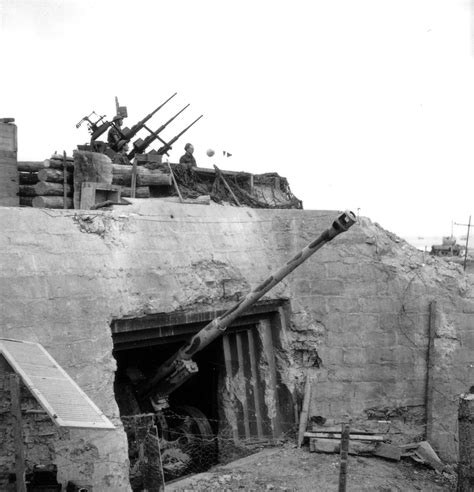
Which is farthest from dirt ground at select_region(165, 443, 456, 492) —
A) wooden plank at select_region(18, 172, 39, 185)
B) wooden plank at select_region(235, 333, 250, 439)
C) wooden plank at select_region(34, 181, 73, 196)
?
wooden plank at select_region(18, 172, 39, 185)

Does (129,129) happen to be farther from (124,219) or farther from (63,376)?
(63,376)

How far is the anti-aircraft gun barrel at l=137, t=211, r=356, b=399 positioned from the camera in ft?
19.9

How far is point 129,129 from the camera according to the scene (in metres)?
13.3

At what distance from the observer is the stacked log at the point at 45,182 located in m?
8.26

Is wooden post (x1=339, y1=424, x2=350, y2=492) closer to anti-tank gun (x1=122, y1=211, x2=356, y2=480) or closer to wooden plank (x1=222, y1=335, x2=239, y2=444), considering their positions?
anti-tank gun (x1=122, y1=211, x2=356, y2=480)

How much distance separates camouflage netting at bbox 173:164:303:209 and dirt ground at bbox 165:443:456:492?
5.65 m

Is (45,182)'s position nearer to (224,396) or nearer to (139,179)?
(139,179)

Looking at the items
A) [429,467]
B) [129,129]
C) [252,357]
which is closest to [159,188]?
[129,129]

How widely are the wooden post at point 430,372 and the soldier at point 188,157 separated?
6.48 m

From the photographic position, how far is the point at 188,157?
40.9 feet

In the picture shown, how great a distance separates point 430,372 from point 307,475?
240 centimetres

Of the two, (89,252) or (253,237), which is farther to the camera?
(253,237)

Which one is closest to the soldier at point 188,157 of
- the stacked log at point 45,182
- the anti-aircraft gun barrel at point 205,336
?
the stacked log at point 45,182

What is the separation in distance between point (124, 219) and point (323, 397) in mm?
3609
